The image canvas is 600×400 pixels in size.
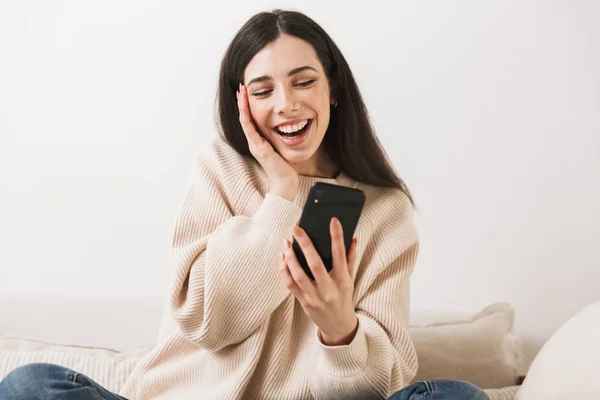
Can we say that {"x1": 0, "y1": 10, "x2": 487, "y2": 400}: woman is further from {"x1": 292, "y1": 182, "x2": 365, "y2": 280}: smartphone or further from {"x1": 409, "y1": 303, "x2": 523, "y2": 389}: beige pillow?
{"x1": 409, "y1": 303, "x2": 523, "y2": 389}: beige pillow

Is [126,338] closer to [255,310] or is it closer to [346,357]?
[255,310]

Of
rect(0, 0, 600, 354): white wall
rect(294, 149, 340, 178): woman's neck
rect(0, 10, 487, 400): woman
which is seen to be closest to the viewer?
rect(0, 10, 487, 400): woman

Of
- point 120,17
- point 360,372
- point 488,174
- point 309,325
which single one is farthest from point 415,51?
point 360,372

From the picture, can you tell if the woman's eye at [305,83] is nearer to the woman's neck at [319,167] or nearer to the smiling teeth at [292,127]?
the smiling teeth at [292,127]

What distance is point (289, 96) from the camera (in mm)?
1629

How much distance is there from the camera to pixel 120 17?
233 cm

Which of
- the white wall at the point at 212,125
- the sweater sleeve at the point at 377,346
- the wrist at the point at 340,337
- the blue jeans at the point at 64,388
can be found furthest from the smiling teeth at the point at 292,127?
the white wall at the point at 212,125

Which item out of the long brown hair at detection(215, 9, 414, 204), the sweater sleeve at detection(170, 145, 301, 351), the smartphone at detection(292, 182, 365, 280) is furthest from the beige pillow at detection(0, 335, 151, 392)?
the smartphone at detection(292, 182, 365, 280)

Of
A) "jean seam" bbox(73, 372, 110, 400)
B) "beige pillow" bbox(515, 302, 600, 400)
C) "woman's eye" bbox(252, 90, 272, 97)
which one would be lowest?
"beige pillow" bbox(515, 302, 600, 400)

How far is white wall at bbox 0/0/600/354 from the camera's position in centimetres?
234

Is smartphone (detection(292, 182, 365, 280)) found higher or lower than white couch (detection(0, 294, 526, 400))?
higher

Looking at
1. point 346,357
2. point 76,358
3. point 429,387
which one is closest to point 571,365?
point 429,387

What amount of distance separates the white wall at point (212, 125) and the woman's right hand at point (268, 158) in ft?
2.23

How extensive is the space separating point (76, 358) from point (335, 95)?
912 millimetres
